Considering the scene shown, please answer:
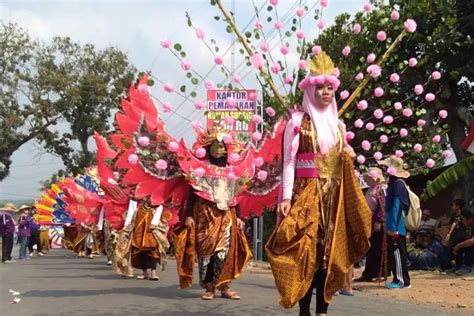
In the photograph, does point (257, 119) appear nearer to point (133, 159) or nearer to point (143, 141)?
point (143, 141)

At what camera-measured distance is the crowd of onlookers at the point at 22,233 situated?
20.2 metres

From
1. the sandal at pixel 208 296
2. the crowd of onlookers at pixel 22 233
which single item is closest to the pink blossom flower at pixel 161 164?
the sandal at pixel 208 296

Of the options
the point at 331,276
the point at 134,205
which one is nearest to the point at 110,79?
the point at 134,205

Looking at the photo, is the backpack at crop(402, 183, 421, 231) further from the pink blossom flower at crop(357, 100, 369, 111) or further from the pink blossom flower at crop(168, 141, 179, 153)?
the pink blossom flower at crop(168, 141, 179, 153)

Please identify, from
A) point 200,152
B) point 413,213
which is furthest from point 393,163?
point 413,213

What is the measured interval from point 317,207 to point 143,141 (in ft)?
8.08

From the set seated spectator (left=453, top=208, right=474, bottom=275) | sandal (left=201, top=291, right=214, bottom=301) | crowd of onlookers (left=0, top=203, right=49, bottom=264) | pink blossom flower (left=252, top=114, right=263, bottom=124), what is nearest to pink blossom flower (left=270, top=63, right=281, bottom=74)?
pink blossom flower (left=252, top=114, right=263, bottom=124)

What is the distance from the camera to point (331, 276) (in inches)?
200

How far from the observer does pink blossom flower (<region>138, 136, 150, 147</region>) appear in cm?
694

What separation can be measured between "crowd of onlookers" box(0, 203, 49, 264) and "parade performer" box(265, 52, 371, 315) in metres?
16.6

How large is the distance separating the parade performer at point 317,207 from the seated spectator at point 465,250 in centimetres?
609

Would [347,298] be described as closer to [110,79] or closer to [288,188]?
[288,188]

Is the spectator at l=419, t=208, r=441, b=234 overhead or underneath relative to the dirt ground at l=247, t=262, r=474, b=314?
overhead

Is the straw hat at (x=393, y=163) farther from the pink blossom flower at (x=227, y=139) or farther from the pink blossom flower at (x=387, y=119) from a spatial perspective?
the pink blossom flower at (x=227, y=139)
